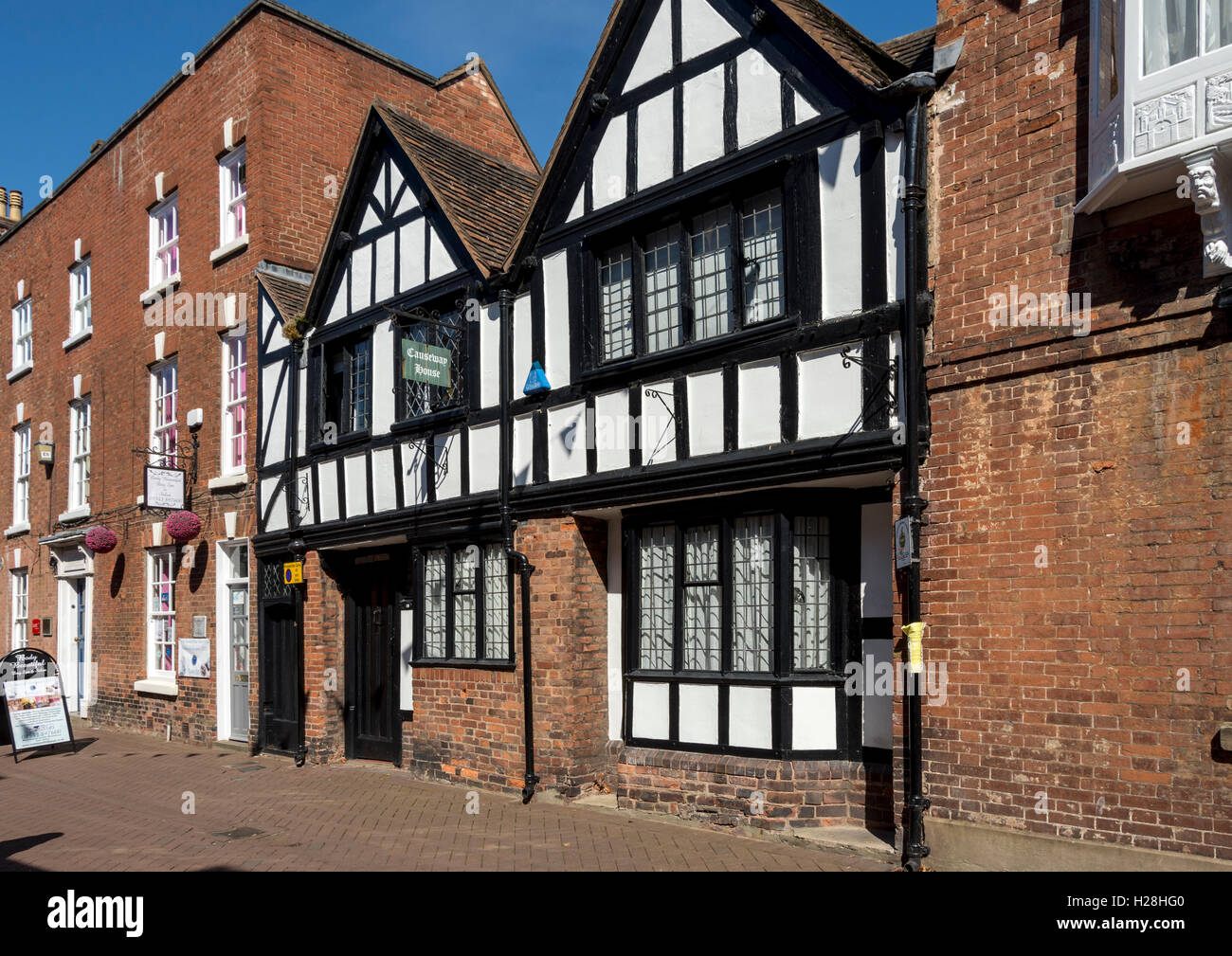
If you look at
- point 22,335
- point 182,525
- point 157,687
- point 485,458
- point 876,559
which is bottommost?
point 157,687

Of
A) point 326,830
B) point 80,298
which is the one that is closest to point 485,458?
point 326,830

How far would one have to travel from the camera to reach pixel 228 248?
16547 millimetres

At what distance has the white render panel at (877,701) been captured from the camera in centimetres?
866

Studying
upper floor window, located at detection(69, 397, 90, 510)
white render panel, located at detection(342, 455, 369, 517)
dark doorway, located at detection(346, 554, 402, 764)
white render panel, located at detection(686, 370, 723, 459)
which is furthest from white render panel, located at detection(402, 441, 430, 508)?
upper floor window, located at detection(69, 397, 90, 510)

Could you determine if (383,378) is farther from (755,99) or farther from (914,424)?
(914,424)

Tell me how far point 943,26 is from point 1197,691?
518cm

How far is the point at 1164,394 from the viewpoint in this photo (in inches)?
264

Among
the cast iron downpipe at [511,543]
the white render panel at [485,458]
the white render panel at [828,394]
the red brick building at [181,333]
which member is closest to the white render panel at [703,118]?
the white render panel at [828,394]

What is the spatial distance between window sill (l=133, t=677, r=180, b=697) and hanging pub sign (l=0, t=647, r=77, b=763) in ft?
5.65

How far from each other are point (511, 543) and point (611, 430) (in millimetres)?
1839

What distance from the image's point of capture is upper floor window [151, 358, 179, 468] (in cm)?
1786

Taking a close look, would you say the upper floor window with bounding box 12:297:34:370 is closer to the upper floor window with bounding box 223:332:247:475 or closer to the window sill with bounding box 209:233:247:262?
the window sill with bounding box 209:233:247:262

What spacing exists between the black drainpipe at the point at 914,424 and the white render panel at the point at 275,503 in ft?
32.8

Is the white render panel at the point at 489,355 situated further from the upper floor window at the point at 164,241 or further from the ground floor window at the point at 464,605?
the upper floor window at the point at 164,241
